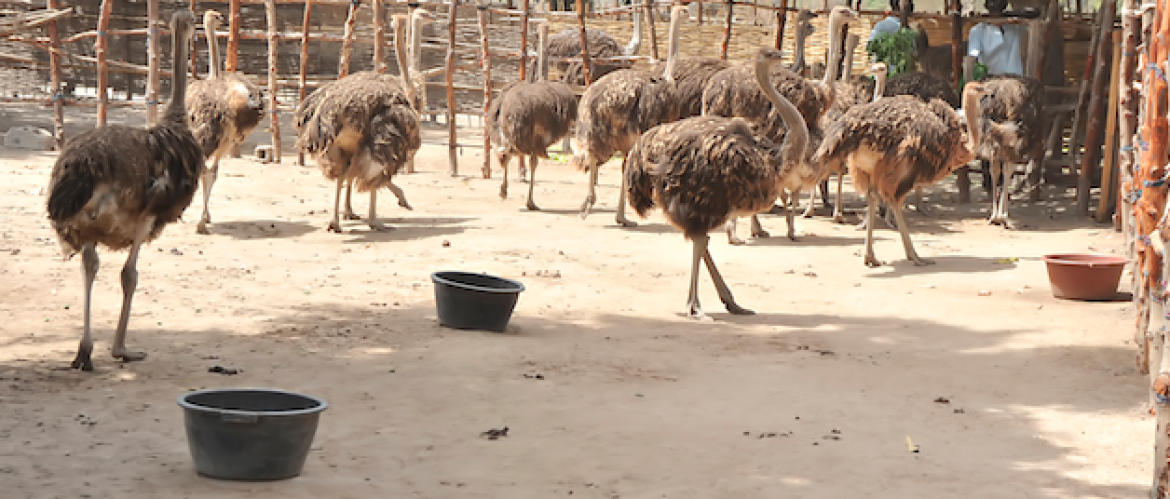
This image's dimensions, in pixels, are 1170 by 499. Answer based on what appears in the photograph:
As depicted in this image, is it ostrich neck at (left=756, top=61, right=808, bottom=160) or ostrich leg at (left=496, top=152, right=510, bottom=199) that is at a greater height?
ostrich neck at (left=756, top=61, right=808, bottom=160)

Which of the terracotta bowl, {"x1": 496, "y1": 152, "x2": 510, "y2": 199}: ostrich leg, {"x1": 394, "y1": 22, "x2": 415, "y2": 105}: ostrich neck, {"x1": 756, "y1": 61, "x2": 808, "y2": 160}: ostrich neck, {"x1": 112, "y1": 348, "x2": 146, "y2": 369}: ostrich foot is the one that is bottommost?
{"x1": 112, "y1": 348, "x2": 146, "y2": 369}: ostrich foot

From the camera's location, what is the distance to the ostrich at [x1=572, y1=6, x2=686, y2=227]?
1127 cm

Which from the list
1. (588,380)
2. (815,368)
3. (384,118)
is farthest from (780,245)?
(588,380)

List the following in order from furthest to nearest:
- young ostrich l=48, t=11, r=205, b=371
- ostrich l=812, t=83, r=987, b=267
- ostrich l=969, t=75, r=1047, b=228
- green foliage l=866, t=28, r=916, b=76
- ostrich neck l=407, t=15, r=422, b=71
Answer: green foliage l=866, t=28, r=916, b=76
ostrich neck l=407, t=15, r=422, b=71
ostrich l=969, t=75, r=1047, b=228
ostrich l=812, t=83, r=987, b=267
young ostrich l=48, t=11, r=205, b=371

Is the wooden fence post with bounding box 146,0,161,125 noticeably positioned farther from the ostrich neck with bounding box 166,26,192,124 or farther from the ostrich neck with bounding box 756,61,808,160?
the ostrich neck with bounding box 756,61,808,160

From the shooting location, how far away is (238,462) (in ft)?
13.5

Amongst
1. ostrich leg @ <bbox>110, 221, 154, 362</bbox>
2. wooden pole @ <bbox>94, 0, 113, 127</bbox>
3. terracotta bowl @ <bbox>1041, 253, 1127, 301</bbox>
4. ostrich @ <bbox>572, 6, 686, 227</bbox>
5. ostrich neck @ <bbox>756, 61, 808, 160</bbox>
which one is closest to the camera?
ostrich leg @ <bbox>110, 221, 154, 362</bbox>

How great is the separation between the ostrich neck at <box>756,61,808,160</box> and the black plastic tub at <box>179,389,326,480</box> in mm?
4252

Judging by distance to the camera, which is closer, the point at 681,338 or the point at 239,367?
the point at 239,367

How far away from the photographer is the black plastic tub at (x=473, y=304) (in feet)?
22.2

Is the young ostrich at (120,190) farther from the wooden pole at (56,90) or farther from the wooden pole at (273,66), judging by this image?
the wooden pole at (56,90)

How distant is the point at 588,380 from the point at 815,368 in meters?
1.29

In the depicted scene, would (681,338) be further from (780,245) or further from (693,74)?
(693,74)

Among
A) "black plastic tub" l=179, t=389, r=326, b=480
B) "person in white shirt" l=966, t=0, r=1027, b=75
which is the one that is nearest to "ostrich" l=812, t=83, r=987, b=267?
"person in white shirt" l=966, t=0, r=1027, b=75
